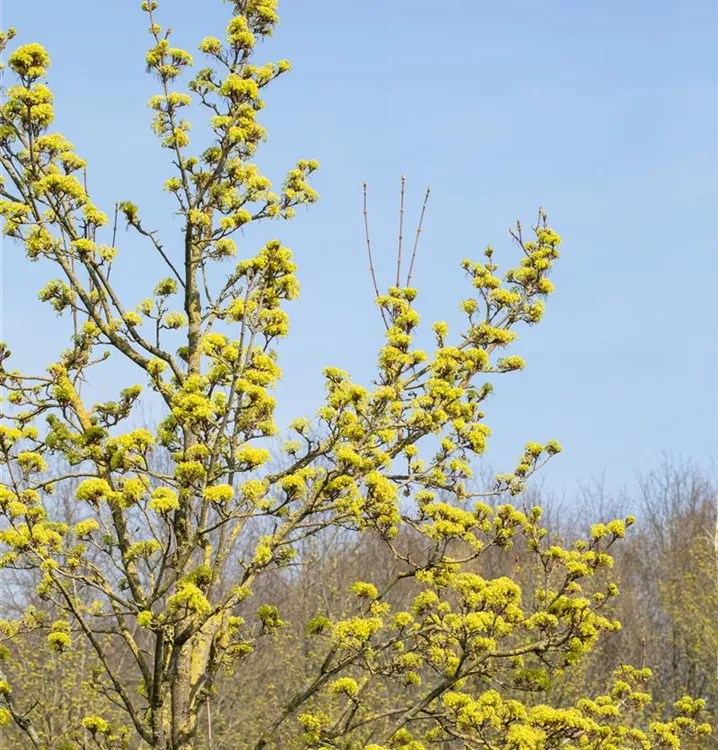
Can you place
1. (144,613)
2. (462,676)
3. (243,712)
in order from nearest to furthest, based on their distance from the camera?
(144,613), (462,676), (243,712)

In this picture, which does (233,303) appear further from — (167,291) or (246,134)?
(246,134)

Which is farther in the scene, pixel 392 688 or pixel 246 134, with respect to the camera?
pixel 392 688

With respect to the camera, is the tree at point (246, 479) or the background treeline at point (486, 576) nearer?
the tree at point (246, 479)

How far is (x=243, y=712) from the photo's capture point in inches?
841

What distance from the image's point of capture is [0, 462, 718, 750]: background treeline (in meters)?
18.7

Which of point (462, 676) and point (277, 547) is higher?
point (277, 547)

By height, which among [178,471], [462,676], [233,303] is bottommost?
[462,676]

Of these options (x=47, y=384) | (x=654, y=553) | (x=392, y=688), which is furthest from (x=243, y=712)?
(x=654, y=553)

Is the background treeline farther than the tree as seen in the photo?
Yes

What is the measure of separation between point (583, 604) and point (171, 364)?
145 inches

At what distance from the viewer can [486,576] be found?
3067 centimetres

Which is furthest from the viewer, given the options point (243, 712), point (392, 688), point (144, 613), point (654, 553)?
point (654, 553)

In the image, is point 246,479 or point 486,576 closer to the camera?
point 246,479

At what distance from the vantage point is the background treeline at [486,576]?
18703mm
